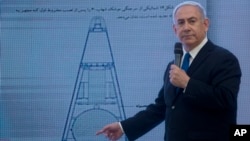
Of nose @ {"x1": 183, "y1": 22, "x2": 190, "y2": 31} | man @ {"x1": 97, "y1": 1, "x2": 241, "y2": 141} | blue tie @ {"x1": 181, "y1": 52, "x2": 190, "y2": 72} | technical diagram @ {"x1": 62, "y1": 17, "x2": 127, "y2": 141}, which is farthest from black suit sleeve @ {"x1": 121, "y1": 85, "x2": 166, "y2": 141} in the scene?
technical diagram @ {"x1": 62, "y1": 17, "x2": 127, "y2": 141}

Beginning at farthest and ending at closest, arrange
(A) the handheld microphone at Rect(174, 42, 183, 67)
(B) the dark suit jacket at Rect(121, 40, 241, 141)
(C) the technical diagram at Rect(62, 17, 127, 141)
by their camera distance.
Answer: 1. (C) the technical diagram at Rect(62, 17, 127, 141)
2. (A) the handheld microphone at Rect(174, 42, 183, 67)
3. (B) the dark suit jacket at Rect(121, 40, 241, 141)

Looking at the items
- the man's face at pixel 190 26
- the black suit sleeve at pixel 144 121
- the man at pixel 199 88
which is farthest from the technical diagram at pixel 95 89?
the man's face at pixel 190 26

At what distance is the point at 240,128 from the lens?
5.24 feet

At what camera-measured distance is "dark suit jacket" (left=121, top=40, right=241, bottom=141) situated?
78.0 inches

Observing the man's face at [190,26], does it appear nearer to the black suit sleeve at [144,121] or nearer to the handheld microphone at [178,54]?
the handheld microphone at [178,54]

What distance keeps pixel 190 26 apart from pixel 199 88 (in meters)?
0.35

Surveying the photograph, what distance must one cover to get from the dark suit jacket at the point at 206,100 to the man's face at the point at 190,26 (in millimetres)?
58

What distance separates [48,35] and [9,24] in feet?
0.92

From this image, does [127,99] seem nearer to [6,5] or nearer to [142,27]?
[142,27]

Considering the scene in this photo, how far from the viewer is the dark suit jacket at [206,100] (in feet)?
6.50

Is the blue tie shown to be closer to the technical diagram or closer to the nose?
the nose

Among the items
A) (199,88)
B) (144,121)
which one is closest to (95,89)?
(144,121)

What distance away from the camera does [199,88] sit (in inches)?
77.6

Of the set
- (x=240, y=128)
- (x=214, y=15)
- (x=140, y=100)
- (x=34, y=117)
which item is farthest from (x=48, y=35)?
(x=240, y=128)
